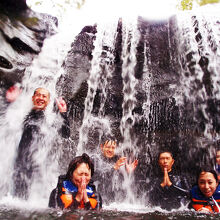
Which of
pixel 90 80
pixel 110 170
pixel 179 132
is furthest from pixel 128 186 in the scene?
pixel 90 80

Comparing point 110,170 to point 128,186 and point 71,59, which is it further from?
point 71,59

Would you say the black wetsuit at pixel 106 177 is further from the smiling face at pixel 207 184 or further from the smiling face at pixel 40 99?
the smiling face at pixel 207 184

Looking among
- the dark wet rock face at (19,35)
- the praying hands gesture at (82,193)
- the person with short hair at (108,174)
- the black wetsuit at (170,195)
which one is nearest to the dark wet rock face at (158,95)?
the person with short hair at (108,174)

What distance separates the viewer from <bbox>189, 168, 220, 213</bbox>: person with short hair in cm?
365

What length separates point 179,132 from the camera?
6.10 m

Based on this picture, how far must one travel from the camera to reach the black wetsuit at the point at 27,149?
14.5 ft

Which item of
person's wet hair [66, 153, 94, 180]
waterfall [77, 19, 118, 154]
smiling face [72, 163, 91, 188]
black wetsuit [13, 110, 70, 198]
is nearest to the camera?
smiling face [72, 163, 91, 188]

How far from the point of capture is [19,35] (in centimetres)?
674

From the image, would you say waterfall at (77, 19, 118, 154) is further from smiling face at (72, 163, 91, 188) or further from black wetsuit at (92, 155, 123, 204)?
smiling face at (72, 163, 91, 188)

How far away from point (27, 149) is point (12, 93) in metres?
1.70

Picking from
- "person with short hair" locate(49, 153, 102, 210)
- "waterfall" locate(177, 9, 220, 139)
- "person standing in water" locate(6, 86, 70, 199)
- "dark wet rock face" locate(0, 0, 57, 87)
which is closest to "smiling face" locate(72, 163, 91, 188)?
"person with short hair" locate(49, 153, 102, 210)

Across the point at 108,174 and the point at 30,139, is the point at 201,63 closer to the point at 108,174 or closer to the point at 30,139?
the point at 108,174

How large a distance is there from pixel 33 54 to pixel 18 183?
151 inches

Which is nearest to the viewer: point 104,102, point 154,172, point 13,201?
point 13,201
